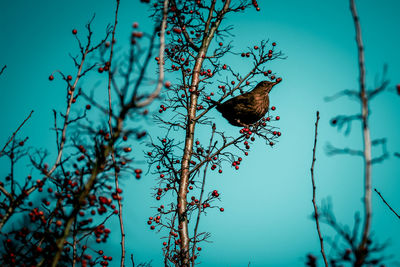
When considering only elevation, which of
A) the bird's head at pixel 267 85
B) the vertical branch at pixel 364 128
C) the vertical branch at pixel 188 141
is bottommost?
the vertical branch at pixel 364 128

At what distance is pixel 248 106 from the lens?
520cm

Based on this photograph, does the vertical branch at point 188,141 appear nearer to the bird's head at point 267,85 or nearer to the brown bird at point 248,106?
the brown bird at point 248,106

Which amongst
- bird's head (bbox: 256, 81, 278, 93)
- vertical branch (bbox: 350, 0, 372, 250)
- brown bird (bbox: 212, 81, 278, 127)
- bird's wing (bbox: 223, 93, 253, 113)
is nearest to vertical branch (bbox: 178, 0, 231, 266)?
brown bird (bbox: 212, 81, 278, 127)

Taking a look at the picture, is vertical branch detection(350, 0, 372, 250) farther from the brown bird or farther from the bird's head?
the bird's head

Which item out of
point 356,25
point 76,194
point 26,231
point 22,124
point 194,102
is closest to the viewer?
point 356,25

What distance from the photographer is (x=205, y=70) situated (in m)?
5.12

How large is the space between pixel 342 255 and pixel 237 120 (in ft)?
12.9

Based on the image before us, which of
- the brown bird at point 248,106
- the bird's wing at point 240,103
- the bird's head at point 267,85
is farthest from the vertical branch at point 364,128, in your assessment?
the bird's head at point 267,85

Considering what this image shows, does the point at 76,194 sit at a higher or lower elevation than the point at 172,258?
lower

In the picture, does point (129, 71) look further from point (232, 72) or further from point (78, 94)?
point (232, 72)

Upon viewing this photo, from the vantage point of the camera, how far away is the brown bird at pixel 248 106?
5.21 meters

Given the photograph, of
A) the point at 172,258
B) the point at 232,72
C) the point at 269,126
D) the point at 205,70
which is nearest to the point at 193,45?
the point at 205,70

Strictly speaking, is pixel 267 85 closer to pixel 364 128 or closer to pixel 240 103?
pixel 240 103

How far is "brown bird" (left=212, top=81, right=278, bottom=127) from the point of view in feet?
17.1
